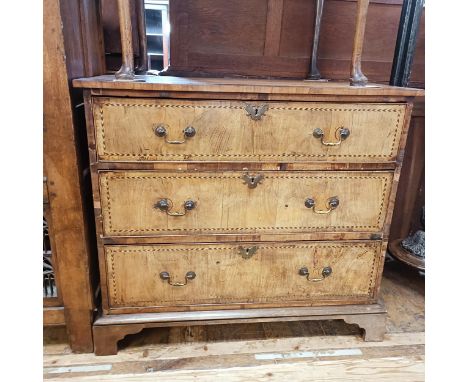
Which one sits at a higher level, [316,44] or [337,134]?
[316,44]

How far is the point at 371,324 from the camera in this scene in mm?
1411

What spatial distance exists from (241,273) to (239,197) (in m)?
0.29

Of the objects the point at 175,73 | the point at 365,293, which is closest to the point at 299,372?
the point at 365,293

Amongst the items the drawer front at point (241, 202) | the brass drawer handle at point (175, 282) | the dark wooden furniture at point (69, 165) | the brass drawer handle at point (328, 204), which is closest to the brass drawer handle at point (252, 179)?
the drawer front at point (241, 202)

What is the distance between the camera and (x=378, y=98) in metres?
1.14

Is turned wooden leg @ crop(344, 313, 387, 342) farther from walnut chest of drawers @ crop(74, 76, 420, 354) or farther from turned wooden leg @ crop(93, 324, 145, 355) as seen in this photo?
turned wooden leg @ crop(93, 324, 145, 355)

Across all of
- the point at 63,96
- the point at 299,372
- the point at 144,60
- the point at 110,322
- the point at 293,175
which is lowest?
the point at 299,372

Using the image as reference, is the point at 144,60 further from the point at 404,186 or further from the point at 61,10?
the point at 404,186

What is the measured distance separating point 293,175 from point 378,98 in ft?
1.17

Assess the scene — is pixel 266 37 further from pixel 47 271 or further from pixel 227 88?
pixel 47 271

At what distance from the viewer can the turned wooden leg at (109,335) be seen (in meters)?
1.28

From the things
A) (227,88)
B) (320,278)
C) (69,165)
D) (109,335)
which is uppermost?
(227,88)

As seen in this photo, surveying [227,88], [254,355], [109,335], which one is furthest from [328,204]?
[109,335]

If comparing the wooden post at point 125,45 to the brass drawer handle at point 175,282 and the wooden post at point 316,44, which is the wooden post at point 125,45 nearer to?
the brass drawer handle at point 175,282
